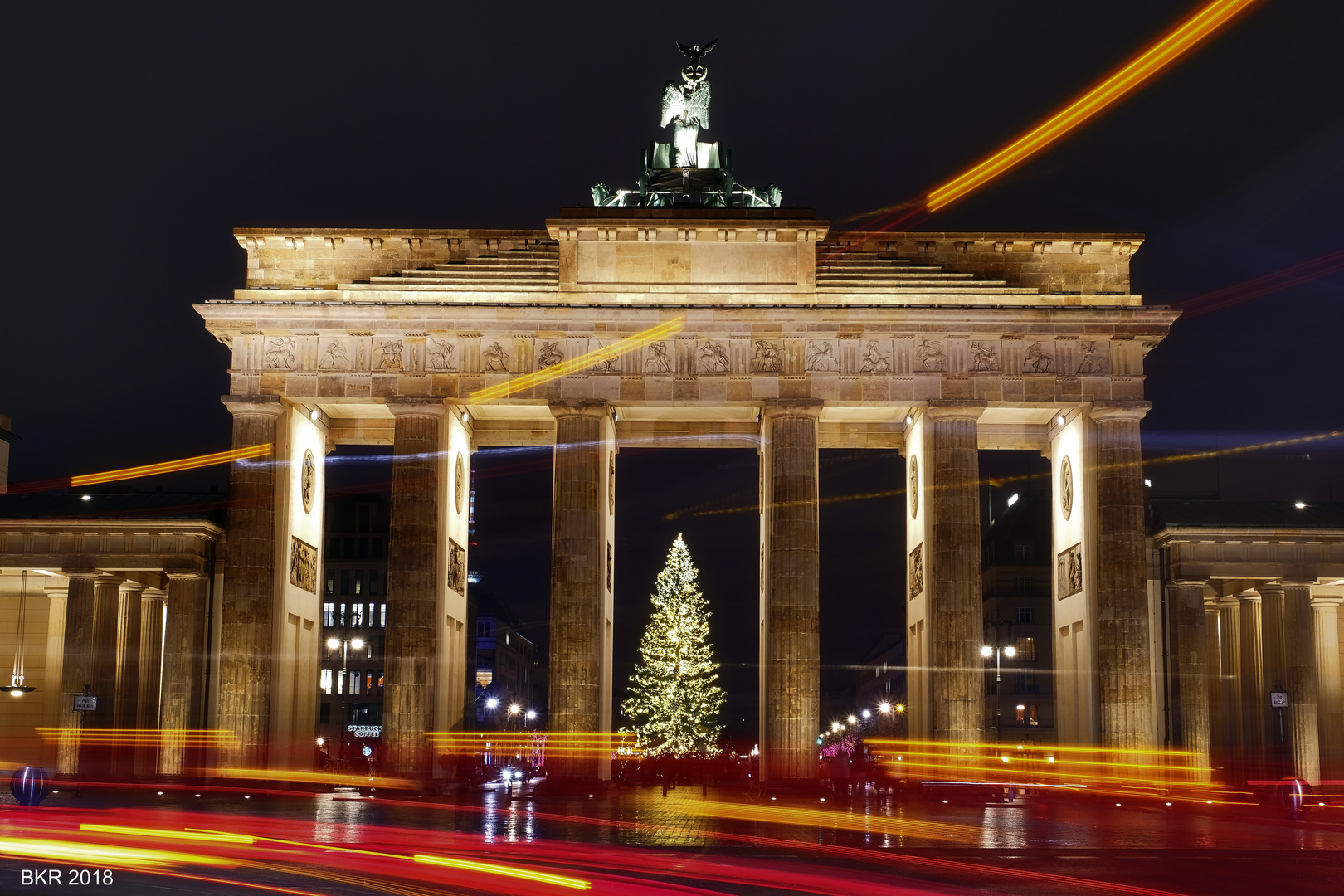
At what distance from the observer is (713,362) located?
47.2 meters

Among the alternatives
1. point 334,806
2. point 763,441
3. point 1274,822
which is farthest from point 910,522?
point 334,806

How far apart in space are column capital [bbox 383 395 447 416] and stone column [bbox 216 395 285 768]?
12.1 ft

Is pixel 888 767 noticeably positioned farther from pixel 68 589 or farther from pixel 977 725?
pixel 68 589

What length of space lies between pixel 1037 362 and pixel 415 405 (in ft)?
66.1

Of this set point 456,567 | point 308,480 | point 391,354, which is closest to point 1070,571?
point 456,567

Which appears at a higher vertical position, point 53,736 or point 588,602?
point 588,602

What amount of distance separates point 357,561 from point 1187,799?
82.0 m

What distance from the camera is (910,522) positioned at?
5097 centimetres

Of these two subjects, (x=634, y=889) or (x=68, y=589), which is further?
(x=68, y=589)

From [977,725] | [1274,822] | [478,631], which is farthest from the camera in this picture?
[478,631]

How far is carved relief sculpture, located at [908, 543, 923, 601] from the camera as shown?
160 ft

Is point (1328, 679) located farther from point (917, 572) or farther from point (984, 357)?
point (984, 357)

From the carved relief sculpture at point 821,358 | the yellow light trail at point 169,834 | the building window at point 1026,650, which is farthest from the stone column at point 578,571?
the building window at point 1026,650

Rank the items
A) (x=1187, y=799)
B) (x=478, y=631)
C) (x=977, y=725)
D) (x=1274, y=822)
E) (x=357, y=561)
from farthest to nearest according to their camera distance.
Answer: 1. (x=478, y=631)
2. (x=357, y=561)
3. (x=977, y=725)
4. (x=1187, y=799)
5. (x=1274, y=822)
